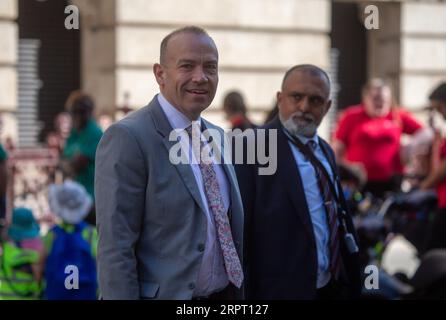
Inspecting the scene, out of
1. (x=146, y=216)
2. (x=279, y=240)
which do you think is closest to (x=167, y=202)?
(x=146, y=216)

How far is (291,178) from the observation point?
516 cm

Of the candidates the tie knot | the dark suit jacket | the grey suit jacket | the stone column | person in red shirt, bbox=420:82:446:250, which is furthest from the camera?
the stone column

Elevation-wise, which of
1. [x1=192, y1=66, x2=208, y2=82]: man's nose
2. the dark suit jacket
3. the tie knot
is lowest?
the dark suit jacket

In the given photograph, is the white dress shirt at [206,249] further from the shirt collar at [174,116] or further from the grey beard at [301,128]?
the grey beard at [301,128]

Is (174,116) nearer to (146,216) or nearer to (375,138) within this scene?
(146,216)

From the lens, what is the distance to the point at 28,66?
1382 cm

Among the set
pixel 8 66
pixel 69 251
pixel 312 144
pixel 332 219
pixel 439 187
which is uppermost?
pixel 8 66

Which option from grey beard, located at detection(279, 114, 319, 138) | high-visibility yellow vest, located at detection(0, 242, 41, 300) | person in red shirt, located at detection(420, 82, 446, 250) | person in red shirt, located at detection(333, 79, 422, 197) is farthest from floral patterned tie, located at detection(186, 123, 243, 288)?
person in red shirt, located at detection(333, 79, 422, 197)

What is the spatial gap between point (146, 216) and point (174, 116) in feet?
1.43

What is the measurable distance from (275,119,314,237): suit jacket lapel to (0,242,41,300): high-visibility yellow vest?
2.34m

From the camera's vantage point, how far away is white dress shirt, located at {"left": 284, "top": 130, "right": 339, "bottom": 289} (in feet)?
16.8

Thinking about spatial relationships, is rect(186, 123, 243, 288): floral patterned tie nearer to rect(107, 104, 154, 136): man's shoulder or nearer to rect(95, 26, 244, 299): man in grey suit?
rect(95, 26, 244, 299): man in grey suit
